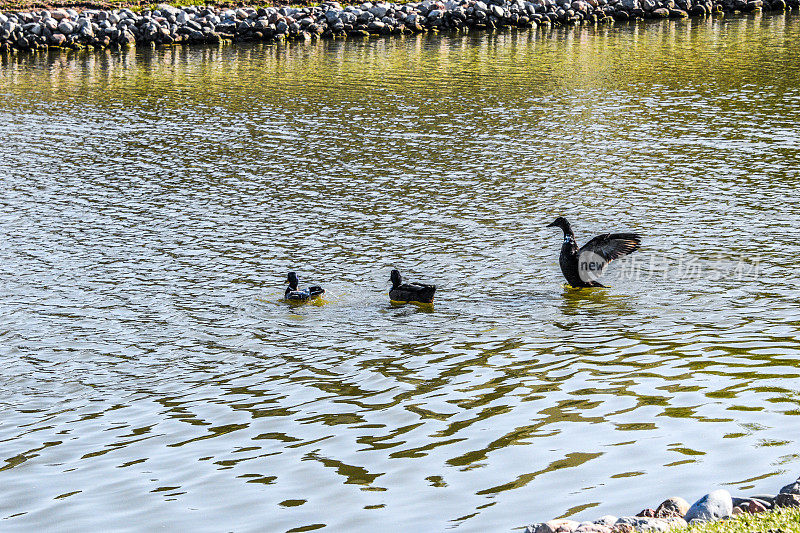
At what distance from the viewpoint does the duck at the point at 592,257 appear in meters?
17.4

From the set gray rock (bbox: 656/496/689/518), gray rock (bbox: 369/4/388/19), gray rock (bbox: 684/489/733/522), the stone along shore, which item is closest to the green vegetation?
gray rock (bbox: 684/489/733/522)

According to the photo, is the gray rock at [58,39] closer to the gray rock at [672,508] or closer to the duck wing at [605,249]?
the duck wing at [605,249]

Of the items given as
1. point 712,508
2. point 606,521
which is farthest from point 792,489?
point 606,521

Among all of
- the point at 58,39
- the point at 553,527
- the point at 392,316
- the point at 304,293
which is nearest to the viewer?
the point at 553,527

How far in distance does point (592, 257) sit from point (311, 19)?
5273cm

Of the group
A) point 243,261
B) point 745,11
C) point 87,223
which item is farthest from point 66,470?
point 745,11

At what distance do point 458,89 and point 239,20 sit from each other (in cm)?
2807

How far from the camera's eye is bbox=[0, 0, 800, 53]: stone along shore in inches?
2443

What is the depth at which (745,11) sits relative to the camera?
72375mm

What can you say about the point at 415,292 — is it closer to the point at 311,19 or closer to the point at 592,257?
the point at 592,257

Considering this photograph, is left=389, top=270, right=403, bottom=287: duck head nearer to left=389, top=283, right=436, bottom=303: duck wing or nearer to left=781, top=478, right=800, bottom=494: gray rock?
left=389, top=283, right=436, bottom=303: duck wing

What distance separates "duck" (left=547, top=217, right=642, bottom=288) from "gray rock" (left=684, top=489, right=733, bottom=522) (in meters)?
9.29

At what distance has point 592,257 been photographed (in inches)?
689

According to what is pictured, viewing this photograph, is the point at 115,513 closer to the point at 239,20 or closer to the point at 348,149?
the point at 348,149
